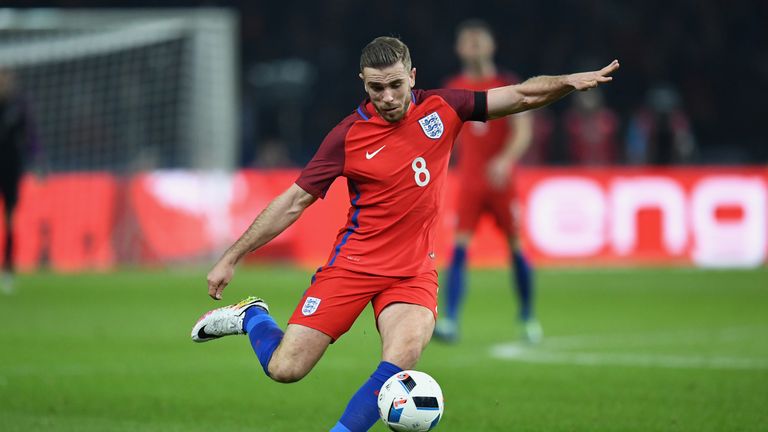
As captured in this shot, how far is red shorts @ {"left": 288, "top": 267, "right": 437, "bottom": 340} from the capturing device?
628 centimetres

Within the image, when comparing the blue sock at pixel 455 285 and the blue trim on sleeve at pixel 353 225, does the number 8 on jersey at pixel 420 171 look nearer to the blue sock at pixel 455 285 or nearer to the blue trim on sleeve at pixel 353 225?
the blue trim on sleeve at pixel 353 225

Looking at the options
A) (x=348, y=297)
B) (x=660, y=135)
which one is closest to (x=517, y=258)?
(x=348, y=297)

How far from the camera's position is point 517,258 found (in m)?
11.4

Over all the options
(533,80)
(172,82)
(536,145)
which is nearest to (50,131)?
(172,82)

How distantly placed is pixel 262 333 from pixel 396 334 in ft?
2.61

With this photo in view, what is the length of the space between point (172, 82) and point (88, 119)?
143 centimetres

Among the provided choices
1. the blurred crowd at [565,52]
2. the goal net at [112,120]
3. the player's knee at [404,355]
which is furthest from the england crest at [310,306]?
the blurred crowd at [565,52]

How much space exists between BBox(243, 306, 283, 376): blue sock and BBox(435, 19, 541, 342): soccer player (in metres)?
4.49

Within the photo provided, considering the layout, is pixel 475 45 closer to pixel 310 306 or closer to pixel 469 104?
pixel 469 104

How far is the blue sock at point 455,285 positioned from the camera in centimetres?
1128

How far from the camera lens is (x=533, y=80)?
21.0 feet

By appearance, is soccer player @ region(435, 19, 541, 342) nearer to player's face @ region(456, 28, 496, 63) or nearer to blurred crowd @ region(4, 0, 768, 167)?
player's face @ region(456, 28, 496, 63)

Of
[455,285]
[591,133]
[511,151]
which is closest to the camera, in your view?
[511,151]

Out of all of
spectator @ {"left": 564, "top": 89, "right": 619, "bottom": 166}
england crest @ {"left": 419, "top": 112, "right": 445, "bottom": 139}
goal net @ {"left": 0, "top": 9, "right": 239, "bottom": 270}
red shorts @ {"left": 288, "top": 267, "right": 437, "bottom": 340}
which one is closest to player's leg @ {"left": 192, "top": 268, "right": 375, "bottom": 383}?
red shorts @ {"left": 288, "top": 267, "right": 437, "bottom": 340}
